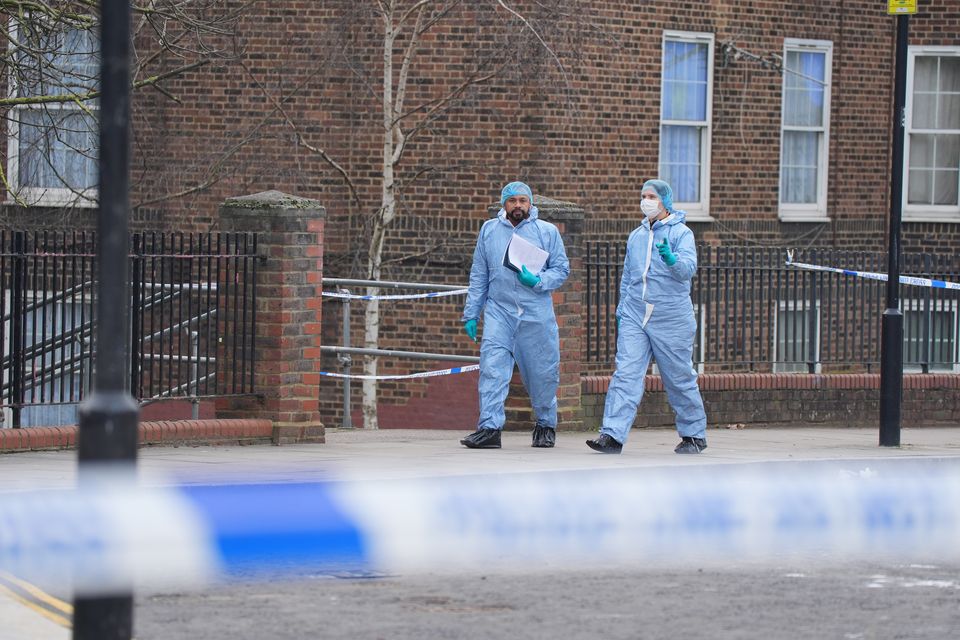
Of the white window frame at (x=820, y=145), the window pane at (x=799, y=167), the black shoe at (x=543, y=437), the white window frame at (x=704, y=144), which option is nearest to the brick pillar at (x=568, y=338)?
the black shoe at (x=543, y=437)

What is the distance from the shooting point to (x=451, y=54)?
1766cm

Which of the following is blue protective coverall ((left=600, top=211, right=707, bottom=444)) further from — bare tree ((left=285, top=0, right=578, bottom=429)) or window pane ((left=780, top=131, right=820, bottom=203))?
window pane ((left=780, top=131, right=820, bottom=203))

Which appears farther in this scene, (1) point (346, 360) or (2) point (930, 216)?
(2) point (930, 216)

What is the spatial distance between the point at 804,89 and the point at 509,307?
911 centimetres

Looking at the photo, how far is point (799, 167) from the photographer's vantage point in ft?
67.0

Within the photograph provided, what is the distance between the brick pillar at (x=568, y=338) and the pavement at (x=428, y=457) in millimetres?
194

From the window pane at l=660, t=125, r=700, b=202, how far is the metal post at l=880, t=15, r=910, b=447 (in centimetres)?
652

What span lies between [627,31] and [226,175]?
442 cm

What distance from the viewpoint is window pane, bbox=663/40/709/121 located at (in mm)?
19141

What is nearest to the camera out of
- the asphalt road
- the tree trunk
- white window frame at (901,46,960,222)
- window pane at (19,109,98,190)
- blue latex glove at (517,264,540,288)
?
the asphalt road

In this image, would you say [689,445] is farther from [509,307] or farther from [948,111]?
[948,111]

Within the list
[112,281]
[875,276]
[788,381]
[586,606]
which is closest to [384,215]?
[788,381]

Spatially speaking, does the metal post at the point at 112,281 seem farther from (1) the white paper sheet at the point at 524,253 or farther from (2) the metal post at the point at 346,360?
(2) the metal post at the point at 346,360

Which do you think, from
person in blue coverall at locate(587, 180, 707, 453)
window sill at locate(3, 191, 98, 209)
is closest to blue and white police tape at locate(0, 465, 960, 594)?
person in blue coverall at locate(587, 180, 707, 453)
